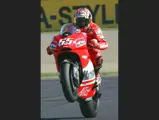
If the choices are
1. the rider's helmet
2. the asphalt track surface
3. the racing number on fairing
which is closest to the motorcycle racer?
the rider's helmet

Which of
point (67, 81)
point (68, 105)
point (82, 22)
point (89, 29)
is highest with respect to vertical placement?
point (82, 22)

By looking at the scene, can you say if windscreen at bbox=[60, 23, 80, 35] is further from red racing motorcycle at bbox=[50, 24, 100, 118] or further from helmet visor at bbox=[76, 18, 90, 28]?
helmet visor at bbox=[76, 18, 90, 28]

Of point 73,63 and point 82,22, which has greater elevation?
point 82,22

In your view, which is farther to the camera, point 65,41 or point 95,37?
point 95,37

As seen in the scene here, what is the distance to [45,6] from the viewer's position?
23.3 metres

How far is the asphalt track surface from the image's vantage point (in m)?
9.18

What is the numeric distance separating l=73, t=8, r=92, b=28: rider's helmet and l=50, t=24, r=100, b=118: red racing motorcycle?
0.18 m

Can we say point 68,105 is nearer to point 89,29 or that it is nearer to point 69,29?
point 89,29

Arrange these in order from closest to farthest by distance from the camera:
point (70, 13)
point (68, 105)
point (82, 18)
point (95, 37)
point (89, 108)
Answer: point (82, 18), point (95, 37), point (89, 108), point (68, 105), point (70, 13)

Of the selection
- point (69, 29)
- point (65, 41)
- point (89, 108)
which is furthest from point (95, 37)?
point (89, 108)

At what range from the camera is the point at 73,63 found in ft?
25.1

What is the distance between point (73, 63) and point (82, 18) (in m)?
0.87

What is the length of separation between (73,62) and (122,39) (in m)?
1.22

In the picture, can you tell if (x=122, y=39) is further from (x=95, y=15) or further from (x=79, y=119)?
(x=95, y=15)
